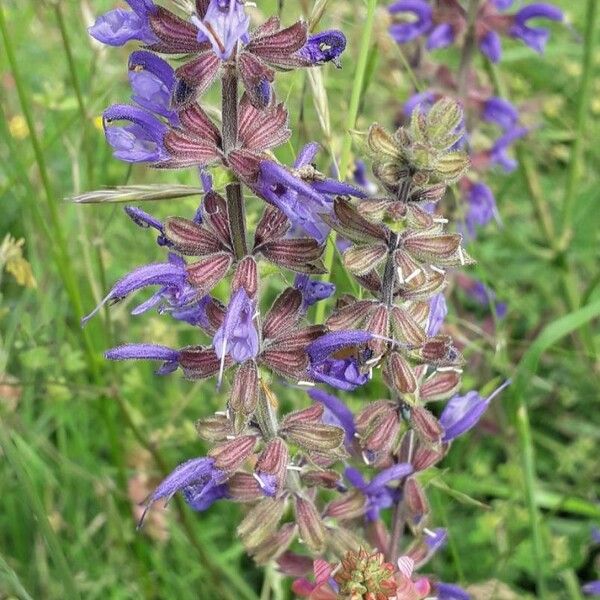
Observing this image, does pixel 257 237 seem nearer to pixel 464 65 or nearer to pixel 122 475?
pixel 122 475

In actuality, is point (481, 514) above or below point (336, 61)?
below

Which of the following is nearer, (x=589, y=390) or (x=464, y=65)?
(x=464, y=65)

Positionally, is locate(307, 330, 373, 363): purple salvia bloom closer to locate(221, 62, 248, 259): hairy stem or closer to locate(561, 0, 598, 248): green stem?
locate(221, 62, 248, 259): hairy stem

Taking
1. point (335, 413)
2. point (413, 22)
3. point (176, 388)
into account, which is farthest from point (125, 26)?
point (413, 22)

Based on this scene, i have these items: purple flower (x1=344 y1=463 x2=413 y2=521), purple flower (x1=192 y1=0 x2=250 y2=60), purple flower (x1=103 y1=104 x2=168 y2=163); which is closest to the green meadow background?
purple flower (x1=344 y1=463 x2=413 y2=521)

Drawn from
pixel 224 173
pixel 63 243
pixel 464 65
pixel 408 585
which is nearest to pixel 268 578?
pixel 408 585

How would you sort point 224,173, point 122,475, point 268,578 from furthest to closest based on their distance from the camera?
point 122,475
point 268,578
point 224,173

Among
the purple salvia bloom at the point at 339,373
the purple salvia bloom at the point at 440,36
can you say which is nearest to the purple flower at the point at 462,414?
the purple salvia bloom at the point at 339,373

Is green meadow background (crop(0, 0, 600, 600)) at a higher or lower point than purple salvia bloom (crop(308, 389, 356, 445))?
lower
